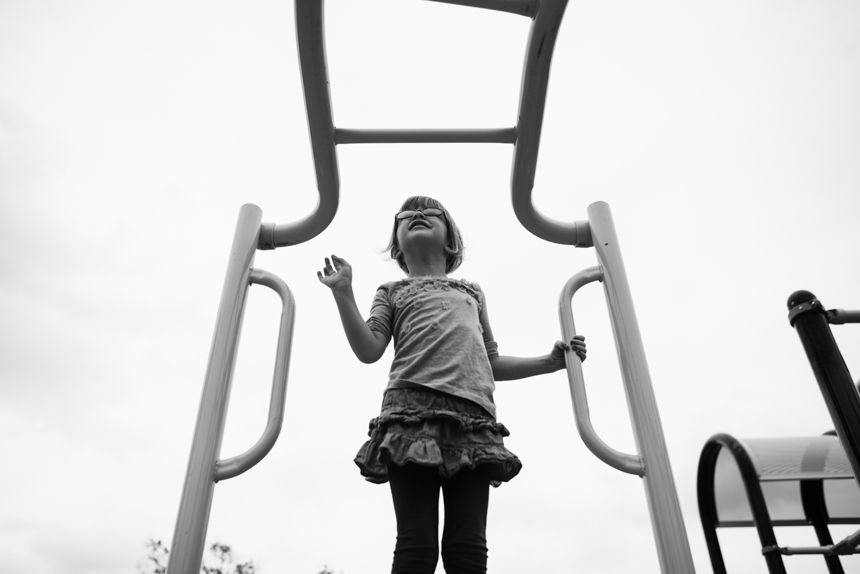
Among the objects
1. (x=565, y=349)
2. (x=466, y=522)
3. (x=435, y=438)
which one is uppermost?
(x=565, y=349)

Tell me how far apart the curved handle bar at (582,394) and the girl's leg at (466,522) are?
22 cm

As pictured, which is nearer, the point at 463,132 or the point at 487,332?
the point at 463,132

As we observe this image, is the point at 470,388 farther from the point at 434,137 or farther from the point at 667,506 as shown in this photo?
the point at 434,137

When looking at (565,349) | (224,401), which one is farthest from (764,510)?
(224,401)

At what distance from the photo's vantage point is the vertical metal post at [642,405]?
0.96 m

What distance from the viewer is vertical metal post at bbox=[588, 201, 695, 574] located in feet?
3.16

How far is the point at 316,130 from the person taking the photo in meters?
1.18

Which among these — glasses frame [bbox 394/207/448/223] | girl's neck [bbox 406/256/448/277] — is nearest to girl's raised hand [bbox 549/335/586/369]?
girl's neck [bbox 406/256/448/277]

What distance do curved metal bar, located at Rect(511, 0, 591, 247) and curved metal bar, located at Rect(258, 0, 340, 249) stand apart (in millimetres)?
368

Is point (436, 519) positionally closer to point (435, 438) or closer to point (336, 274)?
point (435, 438)

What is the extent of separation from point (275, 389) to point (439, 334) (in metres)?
0.35

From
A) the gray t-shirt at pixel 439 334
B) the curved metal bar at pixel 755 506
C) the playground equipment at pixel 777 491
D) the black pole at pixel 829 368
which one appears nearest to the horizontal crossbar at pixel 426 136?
the gray t-shirt at pixel 439 334

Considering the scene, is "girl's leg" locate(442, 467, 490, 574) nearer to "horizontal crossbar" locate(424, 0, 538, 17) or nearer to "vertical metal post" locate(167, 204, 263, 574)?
"vertical metal post" locate(167, 204, 263, 574)

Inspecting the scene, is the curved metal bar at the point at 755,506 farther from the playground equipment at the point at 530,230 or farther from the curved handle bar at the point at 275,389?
the curved handle bar at the point at 275,389
